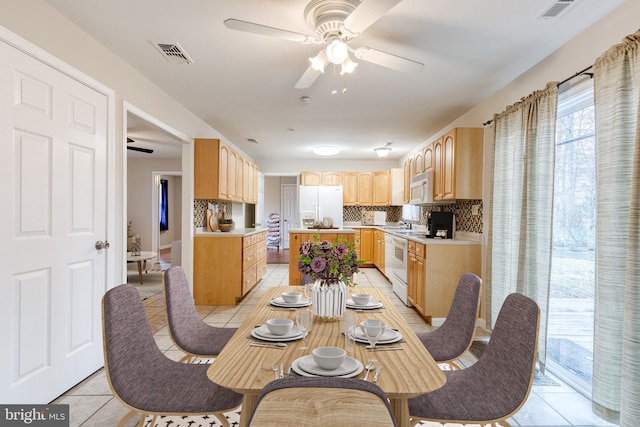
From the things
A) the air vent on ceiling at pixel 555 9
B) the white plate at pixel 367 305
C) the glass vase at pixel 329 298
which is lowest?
the white plate at pixel 367 305

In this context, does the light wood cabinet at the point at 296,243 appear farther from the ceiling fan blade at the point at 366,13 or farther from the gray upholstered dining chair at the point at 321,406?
the gray upholstered dining chair at the point at 321,406

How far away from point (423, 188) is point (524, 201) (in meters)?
2.00

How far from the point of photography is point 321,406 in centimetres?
70

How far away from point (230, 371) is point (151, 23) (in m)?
2.32

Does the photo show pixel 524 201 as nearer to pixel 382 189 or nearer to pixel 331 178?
pixel 382 189

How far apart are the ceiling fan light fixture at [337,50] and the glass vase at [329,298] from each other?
1.32 meters

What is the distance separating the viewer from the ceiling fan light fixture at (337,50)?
2008 millimetres

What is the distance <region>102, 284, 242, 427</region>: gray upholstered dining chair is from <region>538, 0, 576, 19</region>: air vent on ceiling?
108 inches

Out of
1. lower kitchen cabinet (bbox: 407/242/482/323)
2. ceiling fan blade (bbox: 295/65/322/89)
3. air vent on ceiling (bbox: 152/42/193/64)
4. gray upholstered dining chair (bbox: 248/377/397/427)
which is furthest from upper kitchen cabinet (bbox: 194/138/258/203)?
gray upholstered dining chair (bbox: 248/377/397/427)

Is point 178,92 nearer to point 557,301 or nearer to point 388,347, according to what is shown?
point 388,347

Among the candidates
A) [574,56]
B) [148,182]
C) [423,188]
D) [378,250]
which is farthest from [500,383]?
[148,182]

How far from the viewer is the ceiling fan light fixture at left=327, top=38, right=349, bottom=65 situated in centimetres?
201

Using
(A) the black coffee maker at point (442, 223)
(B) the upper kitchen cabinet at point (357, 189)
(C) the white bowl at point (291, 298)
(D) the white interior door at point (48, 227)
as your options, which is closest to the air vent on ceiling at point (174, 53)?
(D) the white interior door at point (48, 227)

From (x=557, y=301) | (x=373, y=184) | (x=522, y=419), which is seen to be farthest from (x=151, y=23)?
(x=373, y=184)
